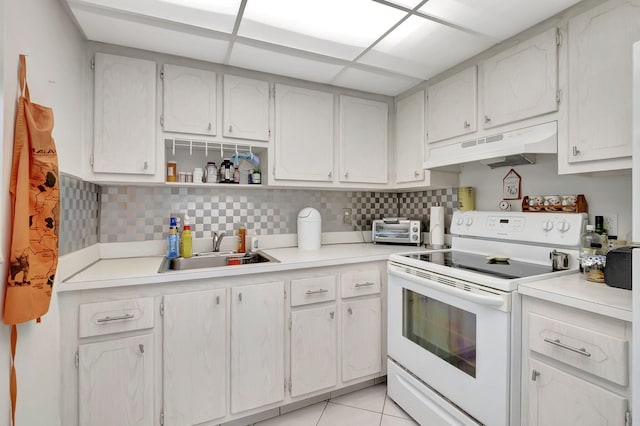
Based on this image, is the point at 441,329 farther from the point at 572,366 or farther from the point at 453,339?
the point at 572,366

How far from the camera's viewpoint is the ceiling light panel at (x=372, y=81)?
2.17 meters

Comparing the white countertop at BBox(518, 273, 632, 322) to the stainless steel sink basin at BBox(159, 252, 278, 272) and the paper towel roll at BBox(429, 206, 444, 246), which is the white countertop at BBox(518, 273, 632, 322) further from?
the stainless steel sink basin at BBox(159, 252, 278, 272)

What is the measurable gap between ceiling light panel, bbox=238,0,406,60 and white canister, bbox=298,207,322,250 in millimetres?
1163

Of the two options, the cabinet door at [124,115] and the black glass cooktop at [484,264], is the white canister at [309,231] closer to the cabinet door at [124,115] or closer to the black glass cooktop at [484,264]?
the black glass cooktop at [484,264]

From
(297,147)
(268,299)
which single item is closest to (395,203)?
(297,147)

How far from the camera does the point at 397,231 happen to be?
2.57 metres

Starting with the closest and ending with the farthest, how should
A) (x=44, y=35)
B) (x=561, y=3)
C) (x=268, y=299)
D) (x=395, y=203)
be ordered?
(x=44, y=35) < (x=561, y=3) < (x=268, y=299) < (x=395, y=203)

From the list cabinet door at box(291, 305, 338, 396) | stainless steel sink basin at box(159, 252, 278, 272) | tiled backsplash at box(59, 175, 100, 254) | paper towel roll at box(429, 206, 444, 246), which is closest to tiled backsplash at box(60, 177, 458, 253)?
tiled backsplash at box(59, 175, 100, 254)

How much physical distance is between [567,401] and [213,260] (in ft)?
6.50

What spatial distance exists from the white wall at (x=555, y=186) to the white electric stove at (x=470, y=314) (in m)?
0.14

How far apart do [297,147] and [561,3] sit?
1.60 m

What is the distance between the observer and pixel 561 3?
55.6 inches

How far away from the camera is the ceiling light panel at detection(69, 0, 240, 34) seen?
55.3 inches

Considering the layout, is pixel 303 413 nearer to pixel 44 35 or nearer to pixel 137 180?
pixel 137 180
